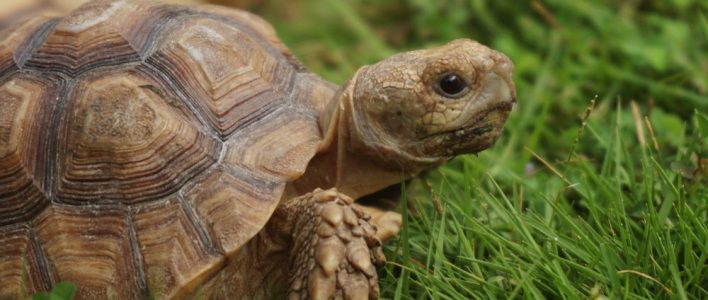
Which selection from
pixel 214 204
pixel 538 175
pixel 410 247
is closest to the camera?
pixel 214 204

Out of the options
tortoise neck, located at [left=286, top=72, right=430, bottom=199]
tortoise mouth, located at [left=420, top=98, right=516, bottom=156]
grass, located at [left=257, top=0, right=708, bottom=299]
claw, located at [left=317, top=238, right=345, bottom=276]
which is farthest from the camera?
tortoise neck, located at [left=286, top=72, right=430, bottom=199]

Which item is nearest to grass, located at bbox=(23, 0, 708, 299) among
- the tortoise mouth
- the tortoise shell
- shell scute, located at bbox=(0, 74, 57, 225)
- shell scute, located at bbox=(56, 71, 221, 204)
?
the tortoise mouth

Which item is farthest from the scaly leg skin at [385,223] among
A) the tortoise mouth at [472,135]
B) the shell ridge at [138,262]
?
the shell ridge at [138,262]

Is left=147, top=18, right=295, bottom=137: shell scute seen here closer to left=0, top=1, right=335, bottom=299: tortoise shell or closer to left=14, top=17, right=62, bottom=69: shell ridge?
left=0, top=1, right=335, bottom=299: tortoise shell

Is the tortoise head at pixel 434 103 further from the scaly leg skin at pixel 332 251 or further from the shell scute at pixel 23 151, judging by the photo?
the shell scute at pixel 23 151

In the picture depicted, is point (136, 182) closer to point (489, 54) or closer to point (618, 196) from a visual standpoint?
point (489, 54)

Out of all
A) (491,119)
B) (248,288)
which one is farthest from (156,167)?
(491,119)
